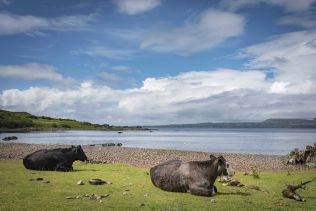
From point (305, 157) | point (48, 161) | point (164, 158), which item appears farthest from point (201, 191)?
Result: point (164, 158)

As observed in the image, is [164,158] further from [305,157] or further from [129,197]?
[129,197]

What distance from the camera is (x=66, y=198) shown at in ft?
46.5

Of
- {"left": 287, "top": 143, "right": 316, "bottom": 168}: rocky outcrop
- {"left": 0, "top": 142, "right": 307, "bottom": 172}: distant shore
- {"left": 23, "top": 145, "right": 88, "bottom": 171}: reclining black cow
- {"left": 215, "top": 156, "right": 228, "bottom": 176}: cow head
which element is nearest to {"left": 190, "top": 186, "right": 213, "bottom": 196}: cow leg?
{"left": 215, "top": 156, "right": 228, "bottom": 176}: cow head

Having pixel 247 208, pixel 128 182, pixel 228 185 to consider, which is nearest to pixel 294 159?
pixel 228 185

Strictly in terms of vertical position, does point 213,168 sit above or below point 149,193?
above

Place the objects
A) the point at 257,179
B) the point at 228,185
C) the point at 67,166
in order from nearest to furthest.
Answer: the point at 228,185
the point at 257,179
the point at 67,166

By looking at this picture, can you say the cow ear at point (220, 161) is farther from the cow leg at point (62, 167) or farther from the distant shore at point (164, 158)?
the distant shore at point (164, 158)

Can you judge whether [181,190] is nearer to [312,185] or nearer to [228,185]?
[228,185]

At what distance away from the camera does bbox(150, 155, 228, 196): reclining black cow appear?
16.7 metres

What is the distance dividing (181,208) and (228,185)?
704cm

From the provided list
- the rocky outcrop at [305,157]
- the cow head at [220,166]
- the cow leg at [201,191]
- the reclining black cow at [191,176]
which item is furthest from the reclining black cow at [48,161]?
the rocky outcrop at [305,157]

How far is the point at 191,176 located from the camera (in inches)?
672

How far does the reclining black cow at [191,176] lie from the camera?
1666cm

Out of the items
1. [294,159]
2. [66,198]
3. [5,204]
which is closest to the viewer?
[5,204]
